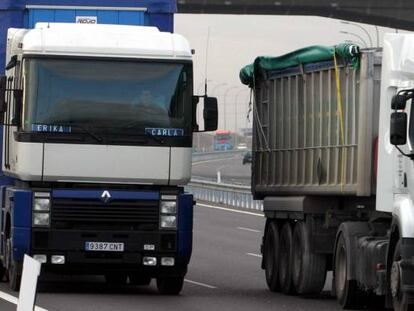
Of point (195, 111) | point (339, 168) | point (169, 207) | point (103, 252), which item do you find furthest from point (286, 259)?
point (103, 252)

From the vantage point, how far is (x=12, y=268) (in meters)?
18.9

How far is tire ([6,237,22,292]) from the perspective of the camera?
1870 centimetres

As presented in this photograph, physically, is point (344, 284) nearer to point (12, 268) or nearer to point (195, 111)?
point (195, 111)

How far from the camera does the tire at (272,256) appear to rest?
836 inches

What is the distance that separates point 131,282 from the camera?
865 inches

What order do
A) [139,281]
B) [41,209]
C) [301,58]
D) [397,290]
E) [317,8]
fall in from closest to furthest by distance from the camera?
[397,290], [41,209], [301,58], [139,281], [317,8]

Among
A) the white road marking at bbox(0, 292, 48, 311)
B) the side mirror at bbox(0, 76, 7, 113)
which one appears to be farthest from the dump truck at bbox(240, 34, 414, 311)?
the side mirror at bbox(0, 76, 7, 113)

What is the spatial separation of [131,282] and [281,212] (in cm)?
270

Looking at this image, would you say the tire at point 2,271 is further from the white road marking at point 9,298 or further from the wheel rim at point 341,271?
the wheel rim at point 341,271

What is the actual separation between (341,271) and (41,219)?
3906mm

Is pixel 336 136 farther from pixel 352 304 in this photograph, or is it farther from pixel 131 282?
pixel 131 282

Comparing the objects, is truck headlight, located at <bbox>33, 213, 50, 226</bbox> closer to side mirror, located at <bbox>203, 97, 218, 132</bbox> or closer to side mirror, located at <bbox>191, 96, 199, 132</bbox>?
side mirror, located at <bbox>191, 96, 199, 132</bbox>

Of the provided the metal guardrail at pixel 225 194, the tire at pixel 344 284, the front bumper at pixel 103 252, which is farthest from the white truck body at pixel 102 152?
the metal guardrail at pixel 225 194

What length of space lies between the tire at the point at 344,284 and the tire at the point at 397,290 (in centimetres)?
207
